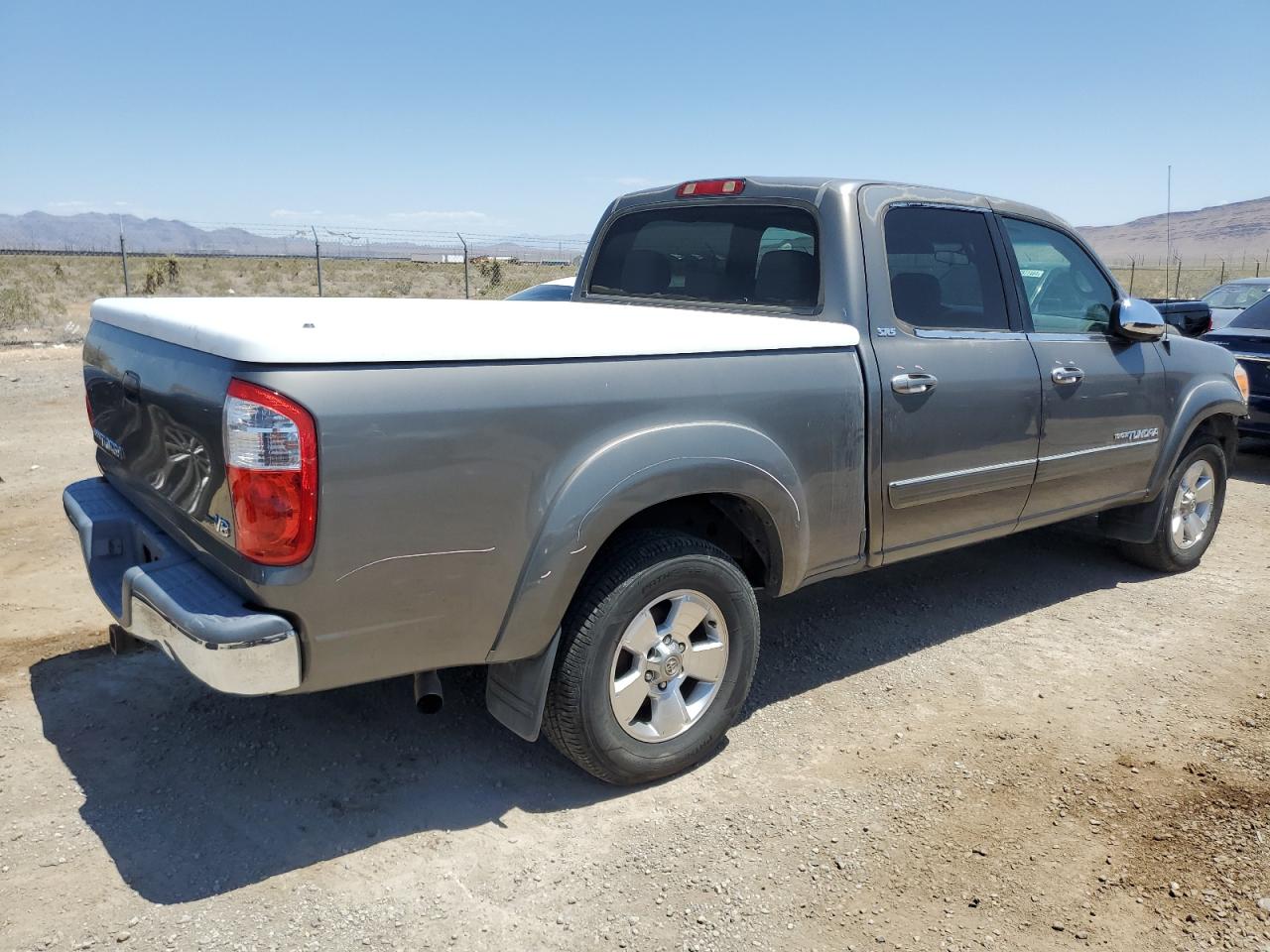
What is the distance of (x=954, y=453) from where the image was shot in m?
4.02

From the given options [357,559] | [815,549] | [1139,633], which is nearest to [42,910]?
[357,559]

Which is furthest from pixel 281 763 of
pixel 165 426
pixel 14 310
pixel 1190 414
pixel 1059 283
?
pixel 14 310

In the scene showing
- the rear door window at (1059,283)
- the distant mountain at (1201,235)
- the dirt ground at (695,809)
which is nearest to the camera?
the dirt ground at (695,809)

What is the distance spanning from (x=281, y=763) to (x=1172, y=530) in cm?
473

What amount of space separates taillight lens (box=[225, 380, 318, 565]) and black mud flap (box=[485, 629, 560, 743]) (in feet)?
2.68

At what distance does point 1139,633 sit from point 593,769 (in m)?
3.06

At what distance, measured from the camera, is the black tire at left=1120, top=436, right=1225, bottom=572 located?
17.9ft

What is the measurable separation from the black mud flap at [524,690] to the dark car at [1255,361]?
758 cm

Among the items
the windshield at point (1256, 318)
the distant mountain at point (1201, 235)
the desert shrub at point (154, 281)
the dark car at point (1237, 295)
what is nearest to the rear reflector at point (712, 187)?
the windshield at point (1256, 318)

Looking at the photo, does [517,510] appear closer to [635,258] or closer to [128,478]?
[128,478]

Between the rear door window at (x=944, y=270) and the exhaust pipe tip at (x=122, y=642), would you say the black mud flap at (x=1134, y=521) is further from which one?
the exhaust pipe tip at (x=122, y=642)

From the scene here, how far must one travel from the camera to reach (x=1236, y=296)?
13.3 metres

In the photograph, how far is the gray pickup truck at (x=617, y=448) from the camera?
2.49 meters

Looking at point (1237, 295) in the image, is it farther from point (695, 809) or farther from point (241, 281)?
point (241, 281)
